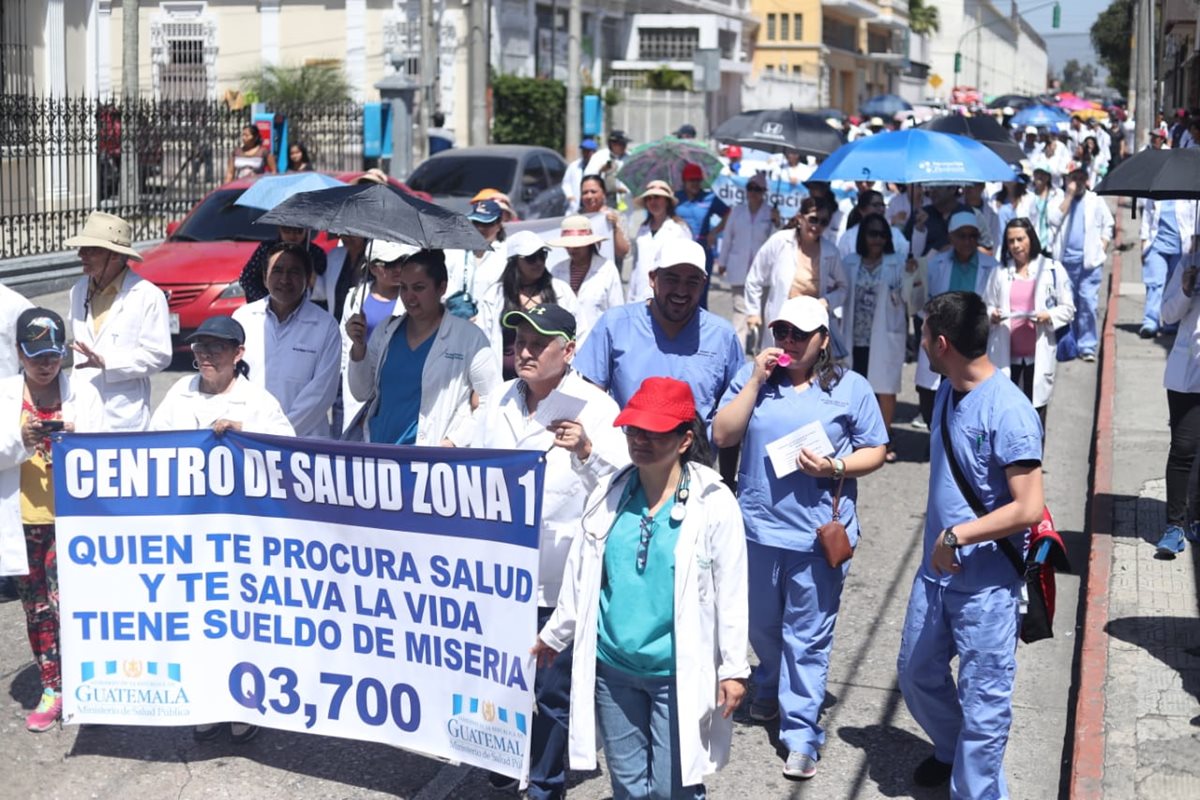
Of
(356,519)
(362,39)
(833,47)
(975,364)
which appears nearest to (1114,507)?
(975,364)

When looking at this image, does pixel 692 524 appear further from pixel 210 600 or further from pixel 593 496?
pixel 210 600

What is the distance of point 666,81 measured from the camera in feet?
177

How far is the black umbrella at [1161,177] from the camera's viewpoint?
7.95 m

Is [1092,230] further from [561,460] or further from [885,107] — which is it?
[885,107]

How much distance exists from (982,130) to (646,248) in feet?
16.2

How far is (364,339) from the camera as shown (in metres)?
6.80

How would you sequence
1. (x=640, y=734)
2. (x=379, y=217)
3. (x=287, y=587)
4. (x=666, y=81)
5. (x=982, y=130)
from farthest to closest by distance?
(x=666, y=81) → (x=982, y=130) → (x=379, y=217) → (x=287, y=587) → (x=640, y=734)

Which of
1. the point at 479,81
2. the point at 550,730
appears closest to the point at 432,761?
the point at 550,730

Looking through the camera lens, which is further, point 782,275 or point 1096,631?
point 782,275

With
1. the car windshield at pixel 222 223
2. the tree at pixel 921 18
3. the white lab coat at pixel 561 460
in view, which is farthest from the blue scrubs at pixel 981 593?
the tree at pixel 921 18

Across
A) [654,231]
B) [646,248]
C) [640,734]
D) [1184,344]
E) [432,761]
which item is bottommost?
[432,761]

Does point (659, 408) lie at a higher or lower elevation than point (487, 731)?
higher

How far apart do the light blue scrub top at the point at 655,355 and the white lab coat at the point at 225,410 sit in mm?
1300

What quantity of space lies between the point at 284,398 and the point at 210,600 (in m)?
1.30
